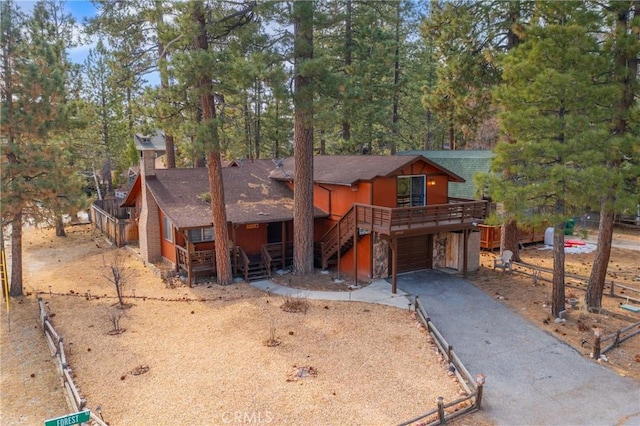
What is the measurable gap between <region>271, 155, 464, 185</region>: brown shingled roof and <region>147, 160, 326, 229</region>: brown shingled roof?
105 centimetres

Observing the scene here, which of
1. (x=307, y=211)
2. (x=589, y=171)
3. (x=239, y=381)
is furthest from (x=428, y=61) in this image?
(x=239, y=381)

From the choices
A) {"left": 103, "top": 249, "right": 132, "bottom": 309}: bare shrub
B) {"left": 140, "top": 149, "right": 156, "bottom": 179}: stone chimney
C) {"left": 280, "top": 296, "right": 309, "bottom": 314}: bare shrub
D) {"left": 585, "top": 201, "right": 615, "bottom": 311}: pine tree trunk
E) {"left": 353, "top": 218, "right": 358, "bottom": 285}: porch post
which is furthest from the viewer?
{"left": 140, "top": 149, "right": 156, "bottom": 179}: stone chimney

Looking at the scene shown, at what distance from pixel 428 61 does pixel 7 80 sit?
1000 inches

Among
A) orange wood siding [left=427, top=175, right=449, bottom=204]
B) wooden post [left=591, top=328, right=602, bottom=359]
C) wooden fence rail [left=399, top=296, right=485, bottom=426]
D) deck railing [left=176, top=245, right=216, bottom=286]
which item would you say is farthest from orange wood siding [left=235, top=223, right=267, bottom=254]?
wooden post [left=591, top=328, right=602, bottom=359]

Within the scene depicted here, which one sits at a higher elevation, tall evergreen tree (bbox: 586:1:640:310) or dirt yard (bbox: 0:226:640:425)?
tall evergreen tree (bbox: 586:1:640:310)

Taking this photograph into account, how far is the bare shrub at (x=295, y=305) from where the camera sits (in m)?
13.2

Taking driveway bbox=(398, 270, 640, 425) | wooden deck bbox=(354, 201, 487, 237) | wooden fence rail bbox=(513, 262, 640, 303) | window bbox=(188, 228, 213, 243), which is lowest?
driveway bbox=(398, 270, 640, 425)

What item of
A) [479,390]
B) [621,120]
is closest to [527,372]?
[479,390]

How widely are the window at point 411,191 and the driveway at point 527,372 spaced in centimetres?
424

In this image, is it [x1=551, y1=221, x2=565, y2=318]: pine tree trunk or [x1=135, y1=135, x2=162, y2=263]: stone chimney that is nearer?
[x1=551, y1=221, x2=565, y2=318]: pine tree trunk

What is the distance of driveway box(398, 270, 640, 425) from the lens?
8.34 meters

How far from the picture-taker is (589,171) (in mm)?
11023

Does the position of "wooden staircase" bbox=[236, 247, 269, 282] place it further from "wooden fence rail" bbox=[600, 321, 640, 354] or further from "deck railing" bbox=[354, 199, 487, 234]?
"wooden fence rail" bbox=[600, 321, 640, 354]

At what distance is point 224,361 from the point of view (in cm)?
1011
